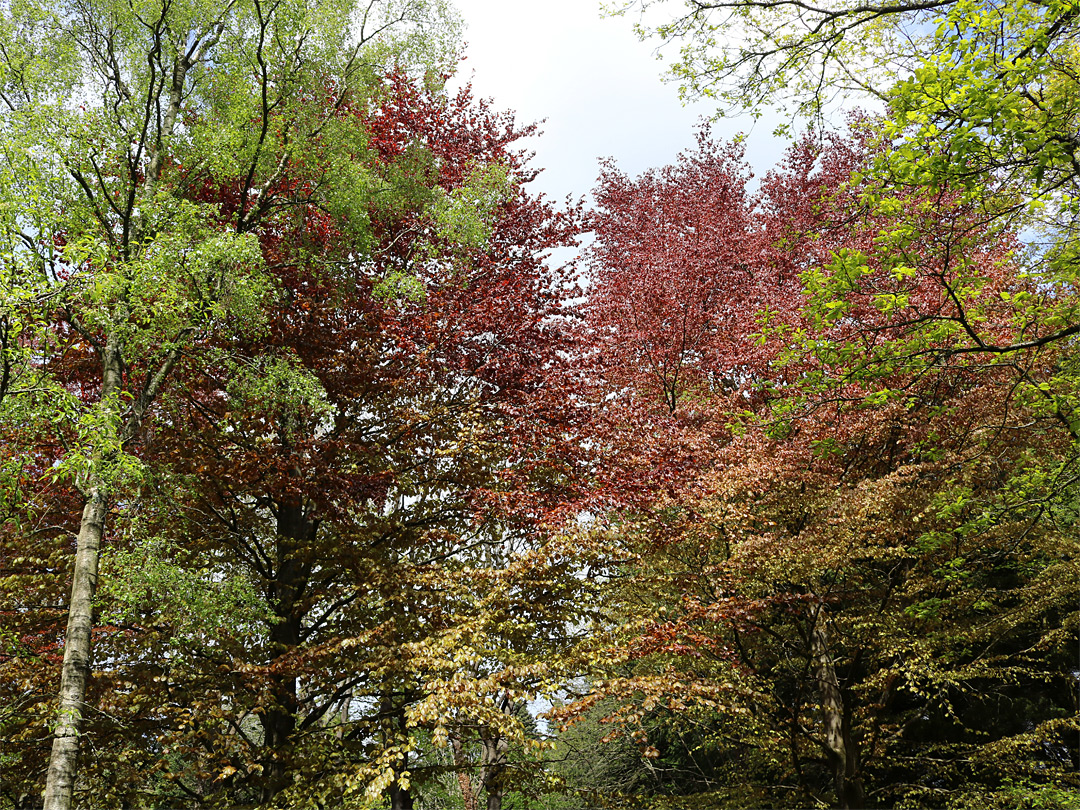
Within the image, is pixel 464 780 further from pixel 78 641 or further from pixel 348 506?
pixel 78 641

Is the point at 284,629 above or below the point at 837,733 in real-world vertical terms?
above

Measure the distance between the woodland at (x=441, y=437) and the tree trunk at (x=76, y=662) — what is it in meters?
0.05

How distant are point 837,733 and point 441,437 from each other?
24.9ft

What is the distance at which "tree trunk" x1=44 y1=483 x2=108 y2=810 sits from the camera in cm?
643

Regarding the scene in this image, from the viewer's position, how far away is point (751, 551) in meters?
9.85

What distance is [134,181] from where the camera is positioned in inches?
315

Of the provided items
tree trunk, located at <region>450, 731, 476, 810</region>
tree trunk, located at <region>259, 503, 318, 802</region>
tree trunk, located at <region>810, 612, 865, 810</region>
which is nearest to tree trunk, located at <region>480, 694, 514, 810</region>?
tree trunk, located at <region>450, 731, 476, 810</region>

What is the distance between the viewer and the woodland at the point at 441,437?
22.8 ft

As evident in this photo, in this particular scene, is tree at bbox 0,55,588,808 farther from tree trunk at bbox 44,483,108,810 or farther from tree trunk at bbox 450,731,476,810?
tree trunk at bbox 450,731,476,810

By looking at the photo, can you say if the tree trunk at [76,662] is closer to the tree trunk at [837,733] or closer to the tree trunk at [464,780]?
the tree trunk at [464,780]

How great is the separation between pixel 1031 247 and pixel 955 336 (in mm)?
2010

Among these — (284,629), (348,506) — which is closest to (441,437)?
(348,506)

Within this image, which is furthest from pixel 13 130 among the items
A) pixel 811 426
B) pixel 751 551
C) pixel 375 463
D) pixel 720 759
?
pixel 720 759

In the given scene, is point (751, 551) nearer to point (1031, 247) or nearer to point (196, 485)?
point (1031, 247)
